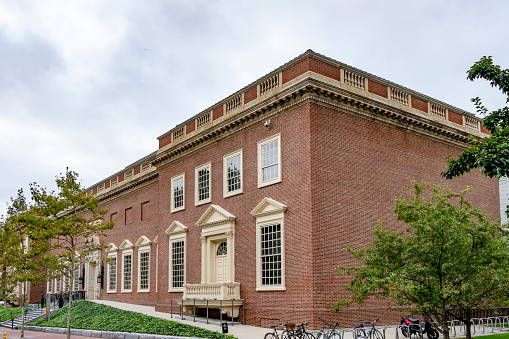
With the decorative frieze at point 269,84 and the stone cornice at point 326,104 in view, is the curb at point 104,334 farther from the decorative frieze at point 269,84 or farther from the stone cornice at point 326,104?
the decorative frieze at point 269,84

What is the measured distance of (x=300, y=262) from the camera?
65.2 ft

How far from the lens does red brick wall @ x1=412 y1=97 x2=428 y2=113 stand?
984 inches

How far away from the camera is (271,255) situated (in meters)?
21.4

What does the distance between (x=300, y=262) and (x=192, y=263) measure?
339 inches

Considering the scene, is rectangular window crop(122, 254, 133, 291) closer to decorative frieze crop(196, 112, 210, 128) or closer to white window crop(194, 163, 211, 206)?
white window crop(194, 163, 211, 206)

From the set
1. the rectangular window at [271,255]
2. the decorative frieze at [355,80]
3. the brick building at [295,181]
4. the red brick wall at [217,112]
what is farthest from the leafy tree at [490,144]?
the red brick wall at [217,112]

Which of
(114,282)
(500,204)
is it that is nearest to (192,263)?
(114,282)

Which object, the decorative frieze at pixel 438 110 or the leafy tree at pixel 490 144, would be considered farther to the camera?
the decorative frieze at pixel 438 110

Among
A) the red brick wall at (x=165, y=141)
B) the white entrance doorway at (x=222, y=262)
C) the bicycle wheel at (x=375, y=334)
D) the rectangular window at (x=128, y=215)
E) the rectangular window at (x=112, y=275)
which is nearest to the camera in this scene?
the bicycle wheel at (x=375, y=334)

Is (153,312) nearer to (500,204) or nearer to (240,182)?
(240,182)

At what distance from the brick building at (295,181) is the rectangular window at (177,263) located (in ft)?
0.34

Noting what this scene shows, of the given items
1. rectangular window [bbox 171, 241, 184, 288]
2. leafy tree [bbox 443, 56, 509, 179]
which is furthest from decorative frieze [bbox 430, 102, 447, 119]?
rectangular window [bbox 171, 241, 184, 288]

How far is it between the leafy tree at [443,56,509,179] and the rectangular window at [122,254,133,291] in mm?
25900

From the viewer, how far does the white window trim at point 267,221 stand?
68.0ft
